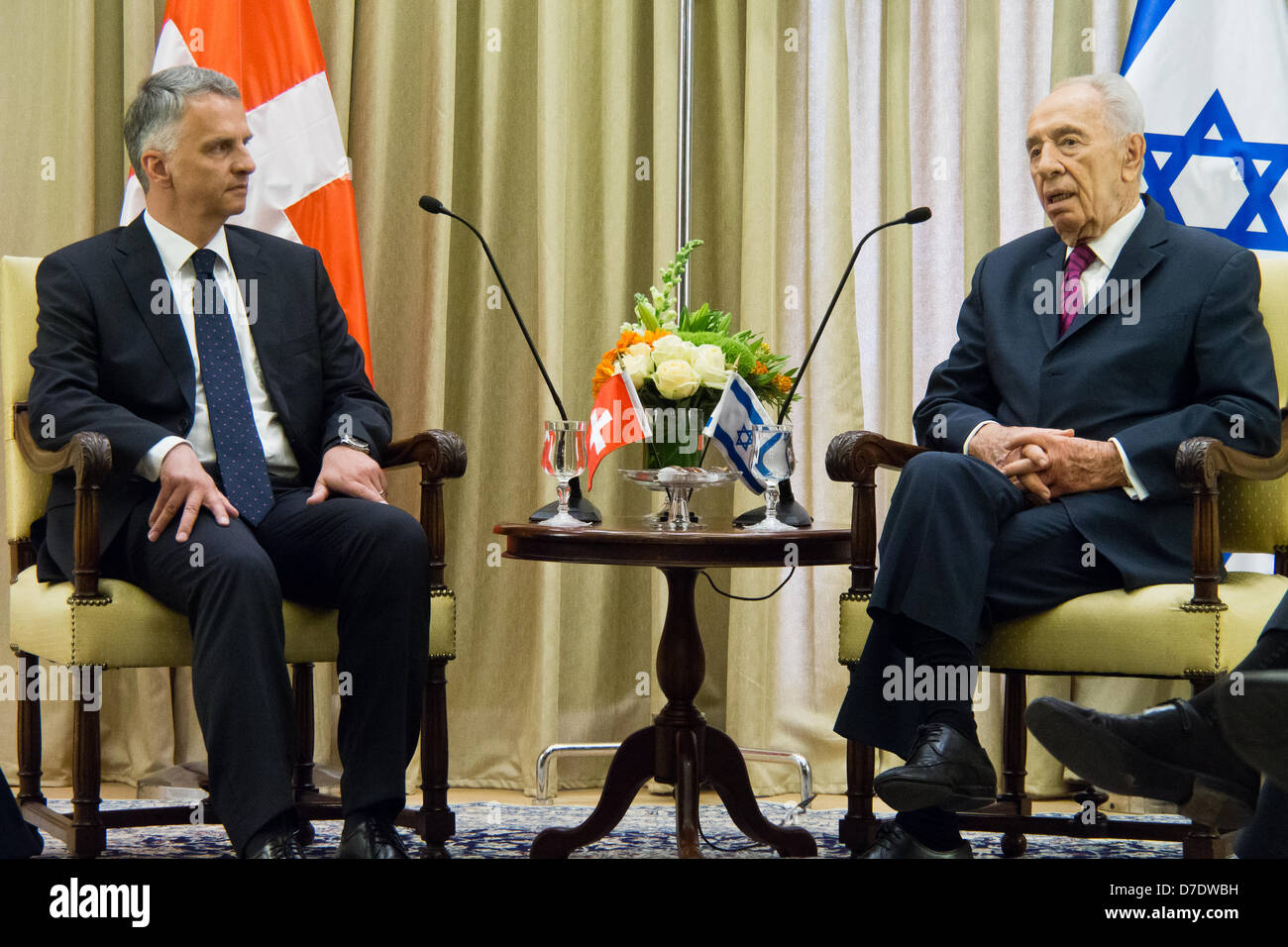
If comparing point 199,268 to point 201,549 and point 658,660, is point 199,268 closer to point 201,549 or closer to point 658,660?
point 201,549

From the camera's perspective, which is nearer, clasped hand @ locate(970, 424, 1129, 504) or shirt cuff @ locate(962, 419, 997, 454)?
clasped hand @ locate(970, 424, 1129, 504)

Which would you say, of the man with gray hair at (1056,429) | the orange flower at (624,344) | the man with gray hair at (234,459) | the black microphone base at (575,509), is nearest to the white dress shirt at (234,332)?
the man with gray hair at (234,459)

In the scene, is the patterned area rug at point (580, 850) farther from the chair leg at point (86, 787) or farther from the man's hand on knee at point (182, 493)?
the man's hand on knee at point (182, 493)

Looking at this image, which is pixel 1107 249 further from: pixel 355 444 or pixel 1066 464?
pixel 355 444

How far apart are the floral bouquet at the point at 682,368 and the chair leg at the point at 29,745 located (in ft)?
3.97

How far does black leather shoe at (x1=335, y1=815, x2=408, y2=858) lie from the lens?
2043mm

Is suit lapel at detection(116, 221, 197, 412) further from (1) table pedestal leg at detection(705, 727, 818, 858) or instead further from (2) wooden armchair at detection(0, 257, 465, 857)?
(1) table pedestal leg at detection(705, 727, 818, 858)

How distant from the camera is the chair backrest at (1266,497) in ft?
8.05

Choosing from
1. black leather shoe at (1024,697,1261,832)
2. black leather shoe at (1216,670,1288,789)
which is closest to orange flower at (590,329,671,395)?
black leather shoe at (1024,697,1261,832)

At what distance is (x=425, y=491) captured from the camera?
8.02ft

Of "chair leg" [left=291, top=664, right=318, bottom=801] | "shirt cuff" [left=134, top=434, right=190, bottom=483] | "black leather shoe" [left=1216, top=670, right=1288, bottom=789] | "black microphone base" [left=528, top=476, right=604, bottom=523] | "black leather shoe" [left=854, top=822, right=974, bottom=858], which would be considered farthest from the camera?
"chair leg" [left=291, top=664, right=318, bottom=801]

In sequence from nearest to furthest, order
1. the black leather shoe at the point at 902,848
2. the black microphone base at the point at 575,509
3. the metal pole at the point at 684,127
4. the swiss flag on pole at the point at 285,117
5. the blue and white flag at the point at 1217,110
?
the black leather shoe at the point at 902,848 < the black microphone base at the point at 575,509 < the swiss flag on pole at the point at 285,117 < the blue and white flag at the point at 1217,110 < the metal pole at the point at 684,127

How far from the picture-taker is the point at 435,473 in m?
2.42

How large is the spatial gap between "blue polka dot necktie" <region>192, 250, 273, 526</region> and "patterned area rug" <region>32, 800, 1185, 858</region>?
2.19 feet
